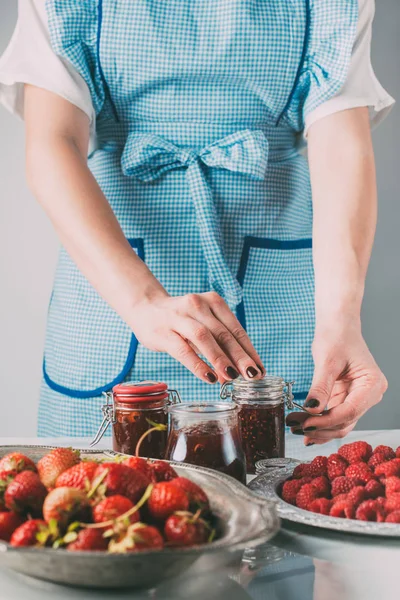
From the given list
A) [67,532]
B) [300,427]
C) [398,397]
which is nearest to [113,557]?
[67,532]

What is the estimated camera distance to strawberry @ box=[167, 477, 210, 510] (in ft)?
1.70

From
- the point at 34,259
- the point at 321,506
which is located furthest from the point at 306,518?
the point at 34,259

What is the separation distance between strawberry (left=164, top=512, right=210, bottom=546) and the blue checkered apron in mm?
710

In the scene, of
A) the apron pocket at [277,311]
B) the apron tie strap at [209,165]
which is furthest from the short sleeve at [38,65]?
the apron pocket at [277,311]

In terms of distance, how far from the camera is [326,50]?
4.03ft

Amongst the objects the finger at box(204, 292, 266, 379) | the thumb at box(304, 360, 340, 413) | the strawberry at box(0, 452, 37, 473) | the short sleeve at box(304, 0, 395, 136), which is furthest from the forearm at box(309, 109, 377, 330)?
the strawberry at box(0, 452, 37, 473)

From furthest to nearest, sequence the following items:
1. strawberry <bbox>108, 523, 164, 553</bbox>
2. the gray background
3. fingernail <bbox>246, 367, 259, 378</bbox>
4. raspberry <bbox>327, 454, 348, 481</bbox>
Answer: the gray background
fingernail <bbox>246, 367, 259, 378</bbox>
raspberry <bbox>327, 454, 348, 481</bbox>
strawberry <bbox>108, 523, 164, 553</bbox>

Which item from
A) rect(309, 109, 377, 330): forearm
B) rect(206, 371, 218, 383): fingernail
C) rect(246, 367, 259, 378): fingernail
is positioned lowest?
rect(206, 371, 218, 383): fingernail

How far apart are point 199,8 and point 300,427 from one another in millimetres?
752

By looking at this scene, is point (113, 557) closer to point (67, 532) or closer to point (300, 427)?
point (67, 532)

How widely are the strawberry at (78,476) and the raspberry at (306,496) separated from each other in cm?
20

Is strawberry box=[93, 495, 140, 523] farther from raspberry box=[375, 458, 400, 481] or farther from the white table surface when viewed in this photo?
raspberry box=[375, 458, 400, 481]

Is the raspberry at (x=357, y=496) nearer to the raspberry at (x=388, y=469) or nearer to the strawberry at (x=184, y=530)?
the raspberry at (x=388, y=469)

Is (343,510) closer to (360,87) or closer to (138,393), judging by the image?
(138,393)
